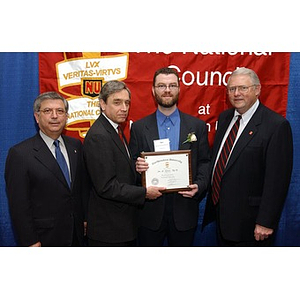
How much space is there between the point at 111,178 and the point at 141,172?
31 centimetres

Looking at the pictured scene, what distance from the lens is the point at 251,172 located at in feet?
9.29

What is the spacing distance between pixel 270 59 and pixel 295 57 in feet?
0.81

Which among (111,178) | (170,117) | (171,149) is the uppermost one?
(170,117)

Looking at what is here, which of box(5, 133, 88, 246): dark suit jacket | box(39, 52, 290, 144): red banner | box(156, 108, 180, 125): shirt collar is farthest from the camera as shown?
box(39, 52, 290, 144): red banner

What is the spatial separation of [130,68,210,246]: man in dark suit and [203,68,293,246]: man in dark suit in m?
0.18

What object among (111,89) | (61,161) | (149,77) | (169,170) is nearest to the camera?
(61,161)

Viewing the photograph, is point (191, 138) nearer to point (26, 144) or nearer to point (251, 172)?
point (251, 172)

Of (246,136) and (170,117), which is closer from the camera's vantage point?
(246,136)

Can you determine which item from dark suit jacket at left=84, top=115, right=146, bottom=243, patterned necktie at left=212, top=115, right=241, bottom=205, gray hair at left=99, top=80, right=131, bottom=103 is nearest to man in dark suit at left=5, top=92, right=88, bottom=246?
dark suit jacket at left=84, top=115, right=146, bottom=243

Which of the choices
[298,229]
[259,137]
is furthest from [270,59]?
[298,229]

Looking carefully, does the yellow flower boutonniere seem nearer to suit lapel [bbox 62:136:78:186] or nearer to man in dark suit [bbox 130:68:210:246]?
man in dark suit [bbox 130:68:210:246]

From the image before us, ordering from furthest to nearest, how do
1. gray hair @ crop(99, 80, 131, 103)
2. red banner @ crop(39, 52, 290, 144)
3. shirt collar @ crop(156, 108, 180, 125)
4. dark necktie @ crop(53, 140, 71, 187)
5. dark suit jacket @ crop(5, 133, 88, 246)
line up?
red banner @ crop(39, 52, 290, 144) < shirt collar @ crop(156, 108, 180, 125) < gray hair @ crop(99, 80, 131, 103) < dark necktie @ crop(53, 140, 71, 187) < dark suit jacket @ crop(5, 133, 88, 246)

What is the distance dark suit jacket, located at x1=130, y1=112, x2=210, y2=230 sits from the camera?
299cm

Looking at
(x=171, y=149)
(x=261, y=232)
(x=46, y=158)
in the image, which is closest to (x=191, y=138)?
(x=171, y=149)
